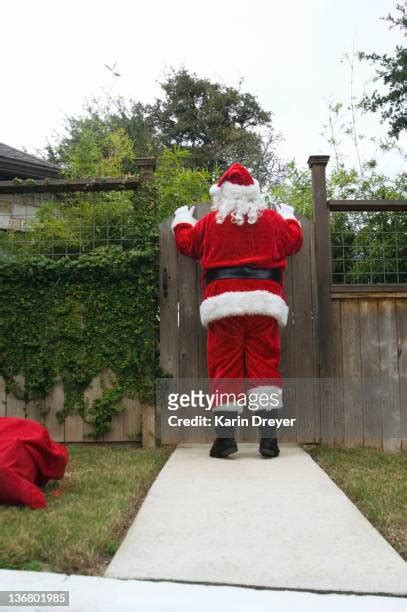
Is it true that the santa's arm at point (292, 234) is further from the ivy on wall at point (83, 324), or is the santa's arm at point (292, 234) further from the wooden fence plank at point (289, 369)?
the ivy on wall at point (83, 324)

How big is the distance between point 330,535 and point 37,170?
8.99 metres

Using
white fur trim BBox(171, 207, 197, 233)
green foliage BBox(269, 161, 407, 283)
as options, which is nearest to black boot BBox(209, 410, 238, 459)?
white fur trim BBox(171, 207, 197, 233)

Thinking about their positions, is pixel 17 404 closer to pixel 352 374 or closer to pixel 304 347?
Answer: pixel 304 347

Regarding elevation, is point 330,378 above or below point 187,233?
below

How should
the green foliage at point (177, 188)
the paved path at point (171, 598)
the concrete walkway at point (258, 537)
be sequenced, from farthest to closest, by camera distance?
the green foliage at point (177, 188) < the concrete walkway at point (258, 537) < the paved path at point (171, 598)

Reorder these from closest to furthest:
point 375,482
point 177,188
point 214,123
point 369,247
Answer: point 375,482, point 369,247, point 177,188, point 214,123

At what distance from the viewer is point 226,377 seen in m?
3.49

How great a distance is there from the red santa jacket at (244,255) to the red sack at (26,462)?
1.34 meters

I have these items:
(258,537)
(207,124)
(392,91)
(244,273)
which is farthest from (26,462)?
(207,124)

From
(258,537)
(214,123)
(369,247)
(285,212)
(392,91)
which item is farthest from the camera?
(214,123)

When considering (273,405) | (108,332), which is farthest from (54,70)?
(273,405)

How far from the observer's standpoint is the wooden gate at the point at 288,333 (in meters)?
3.99

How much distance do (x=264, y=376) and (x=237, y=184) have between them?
4.02 feet

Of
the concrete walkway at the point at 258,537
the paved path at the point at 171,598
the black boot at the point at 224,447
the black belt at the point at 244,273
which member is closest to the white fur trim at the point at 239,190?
the black belt at the point at 244,273
